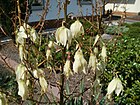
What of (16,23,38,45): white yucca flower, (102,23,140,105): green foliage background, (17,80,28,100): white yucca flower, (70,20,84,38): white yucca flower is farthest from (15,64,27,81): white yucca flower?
(102,23,140,105): green foliage background

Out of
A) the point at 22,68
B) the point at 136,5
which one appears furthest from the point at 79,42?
the point at 136,5

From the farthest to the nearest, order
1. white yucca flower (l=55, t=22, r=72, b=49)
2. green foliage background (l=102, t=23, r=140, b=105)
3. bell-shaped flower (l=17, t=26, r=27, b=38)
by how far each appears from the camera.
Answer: green foliage background (l=102, t=23, r=140, b=105), bell-shaped flower (l=17, t=26, r=27, b=38), white yucca flower (l=55, t=22, r=72, b=49)

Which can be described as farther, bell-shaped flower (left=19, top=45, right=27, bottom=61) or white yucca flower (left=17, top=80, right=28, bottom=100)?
bell-shaped flower (left=19, top=45, right=27, bottom=61)

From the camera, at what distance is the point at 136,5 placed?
2106 cm

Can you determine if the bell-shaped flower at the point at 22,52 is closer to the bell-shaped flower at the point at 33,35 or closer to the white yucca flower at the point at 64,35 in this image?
the bell-shaped flower at the point at 33,35

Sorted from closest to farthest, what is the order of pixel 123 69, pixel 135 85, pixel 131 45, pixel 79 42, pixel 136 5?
pixel 79 42 < pixel 135 85 < pixel 123 69 < pixel 131 45 < pixel 136 5

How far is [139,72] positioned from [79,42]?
90.4 inches

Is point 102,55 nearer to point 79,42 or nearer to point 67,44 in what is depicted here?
point 79,42

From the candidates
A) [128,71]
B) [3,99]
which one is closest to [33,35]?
[3,99]

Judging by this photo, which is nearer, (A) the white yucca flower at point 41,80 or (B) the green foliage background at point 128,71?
(A) the white yucca flower at point 41,80

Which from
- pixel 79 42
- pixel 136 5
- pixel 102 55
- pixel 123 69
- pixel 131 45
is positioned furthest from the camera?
pixel 136 5

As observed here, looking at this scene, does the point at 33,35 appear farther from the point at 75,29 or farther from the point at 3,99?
the point at 3,99

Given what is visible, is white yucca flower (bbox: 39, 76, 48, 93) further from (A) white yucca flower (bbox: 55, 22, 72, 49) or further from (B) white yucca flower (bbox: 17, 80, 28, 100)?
(A) white yucca flower (bbox: 55, 22, 72, 49)

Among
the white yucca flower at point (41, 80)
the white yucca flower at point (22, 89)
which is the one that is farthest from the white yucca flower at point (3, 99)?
the white yucca flower at point (41, 80)
